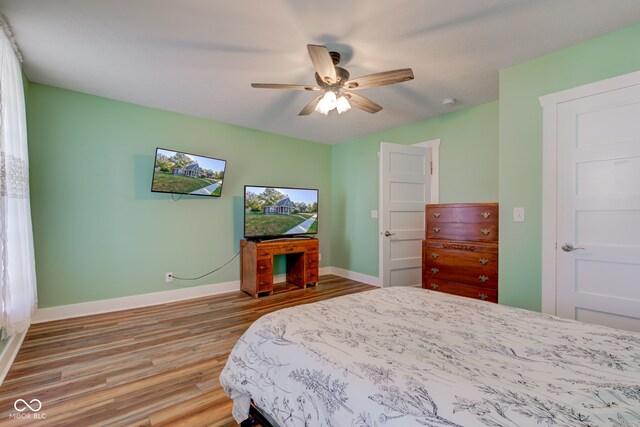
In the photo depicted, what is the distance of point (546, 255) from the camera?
2.30 m

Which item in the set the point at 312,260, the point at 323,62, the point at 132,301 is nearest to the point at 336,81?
the point at 323,62

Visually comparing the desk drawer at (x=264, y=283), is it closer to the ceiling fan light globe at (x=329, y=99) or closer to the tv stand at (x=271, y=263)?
the tv stand at (x=271, y=263)

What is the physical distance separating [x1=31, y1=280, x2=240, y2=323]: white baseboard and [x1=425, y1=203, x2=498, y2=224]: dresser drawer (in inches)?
112

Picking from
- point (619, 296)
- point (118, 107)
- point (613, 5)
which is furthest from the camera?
point (118, 107)

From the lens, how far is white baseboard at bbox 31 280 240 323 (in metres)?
2.99

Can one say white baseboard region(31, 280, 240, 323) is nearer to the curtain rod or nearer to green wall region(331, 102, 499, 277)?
green wall region(331, 102, 499, 277)

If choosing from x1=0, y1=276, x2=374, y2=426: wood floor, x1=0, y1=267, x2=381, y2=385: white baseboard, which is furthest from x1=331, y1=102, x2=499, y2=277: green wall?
x1=0, y1=276, x2=374, y2=426: wood floor

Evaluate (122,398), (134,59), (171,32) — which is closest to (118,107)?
(134,59)

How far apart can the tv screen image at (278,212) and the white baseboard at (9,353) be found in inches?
90.3

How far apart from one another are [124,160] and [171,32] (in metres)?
1.94

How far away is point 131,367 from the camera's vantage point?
2.12 meters

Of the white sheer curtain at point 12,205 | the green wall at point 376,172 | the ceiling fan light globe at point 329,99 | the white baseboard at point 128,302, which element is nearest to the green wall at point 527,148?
the green wall at point 376,172

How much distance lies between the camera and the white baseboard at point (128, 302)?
2986 mm

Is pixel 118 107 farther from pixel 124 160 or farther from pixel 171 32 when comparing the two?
pixel 171 32
